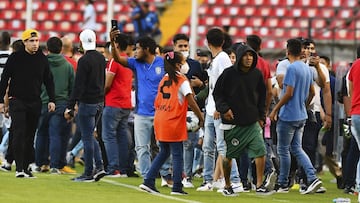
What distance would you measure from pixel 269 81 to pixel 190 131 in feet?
4.62

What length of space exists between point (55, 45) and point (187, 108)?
11.7 ft

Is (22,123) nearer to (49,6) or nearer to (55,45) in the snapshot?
(55,45)

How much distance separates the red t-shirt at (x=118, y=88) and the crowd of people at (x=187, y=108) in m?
0.01

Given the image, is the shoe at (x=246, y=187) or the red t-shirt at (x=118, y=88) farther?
the red t-shirt at (x=118, y=88)

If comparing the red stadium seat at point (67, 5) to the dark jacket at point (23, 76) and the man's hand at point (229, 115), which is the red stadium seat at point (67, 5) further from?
the man's hand at point (229, 115)

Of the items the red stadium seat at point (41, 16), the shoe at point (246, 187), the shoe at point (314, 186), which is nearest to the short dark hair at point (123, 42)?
the shoe at point (246, 187)

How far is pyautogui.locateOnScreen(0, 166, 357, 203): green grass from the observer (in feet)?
41.4

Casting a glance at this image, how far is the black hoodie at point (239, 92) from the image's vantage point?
44.1ft

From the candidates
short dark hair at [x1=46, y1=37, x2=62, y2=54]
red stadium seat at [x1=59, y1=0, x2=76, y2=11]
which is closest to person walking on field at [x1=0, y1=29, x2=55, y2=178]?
short dark hair at [x1=46, y1=37, x2=62, y2=54]

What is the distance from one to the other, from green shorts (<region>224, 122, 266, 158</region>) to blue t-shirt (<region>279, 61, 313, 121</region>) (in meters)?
0.94

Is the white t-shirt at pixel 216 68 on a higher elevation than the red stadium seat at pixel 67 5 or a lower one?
lower

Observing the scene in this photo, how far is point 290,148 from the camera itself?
14.7m

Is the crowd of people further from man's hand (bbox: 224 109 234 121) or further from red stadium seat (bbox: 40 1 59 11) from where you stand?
red stadium seat (bbox: 40 1 59 11)

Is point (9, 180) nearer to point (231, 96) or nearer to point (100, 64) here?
point (100, 64)
